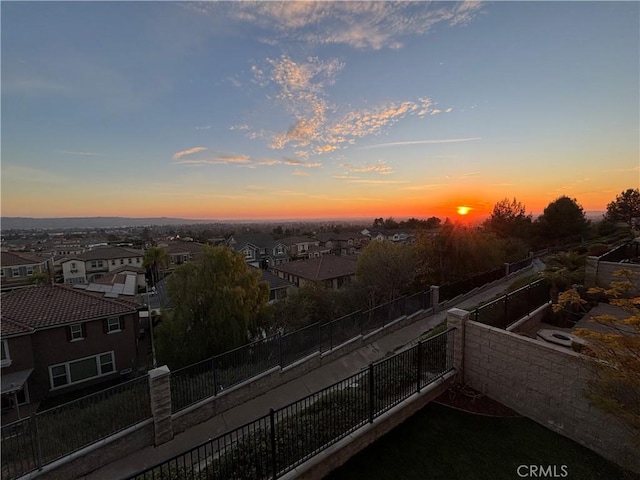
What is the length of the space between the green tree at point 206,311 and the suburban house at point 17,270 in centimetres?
3123

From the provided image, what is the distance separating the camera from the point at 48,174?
1477 centimetres

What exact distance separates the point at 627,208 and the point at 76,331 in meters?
56.7

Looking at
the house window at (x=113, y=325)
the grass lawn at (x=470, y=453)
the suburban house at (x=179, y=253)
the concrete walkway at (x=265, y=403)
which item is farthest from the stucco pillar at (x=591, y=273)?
the suburban house at (x=179, y=253)

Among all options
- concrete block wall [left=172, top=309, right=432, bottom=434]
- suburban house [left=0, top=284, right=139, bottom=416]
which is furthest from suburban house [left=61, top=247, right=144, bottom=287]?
concrete block wall [left=172, top=309, right=432, bottom=434]

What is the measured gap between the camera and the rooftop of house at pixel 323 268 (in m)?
28.4

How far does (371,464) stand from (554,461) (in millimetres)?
2987

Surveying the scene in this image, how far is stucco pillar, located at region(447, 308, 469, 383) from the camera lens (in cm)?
695

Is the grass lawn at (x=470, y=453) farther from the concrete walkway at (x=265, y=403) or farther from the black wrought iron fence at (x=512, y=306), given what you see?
the concrete walkway at (x=265, y=403)

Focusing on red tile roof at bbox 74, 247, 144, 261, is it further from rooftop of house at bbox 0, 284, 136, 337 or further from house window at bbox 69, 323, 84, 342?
house window at bbox 69, 323, 84, 342

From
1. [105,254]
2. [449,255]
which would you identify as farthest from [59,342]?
[105,254]

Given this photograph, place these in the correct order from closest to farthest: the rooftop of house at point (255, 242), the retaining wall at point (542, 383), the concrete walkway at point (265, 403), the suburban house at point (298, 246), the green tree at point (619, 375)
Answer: the green tree at point (619, 375)
the retaining wall at point (542, 383)
the concrete walkway at point (265, 403)
the rooftop of house at point (255, 242)
the suburban house at point (298, 246)

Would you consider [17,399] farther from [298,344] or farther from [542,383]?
[542,383]

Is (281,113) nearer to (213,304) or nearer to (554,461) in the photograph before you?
(213,304)

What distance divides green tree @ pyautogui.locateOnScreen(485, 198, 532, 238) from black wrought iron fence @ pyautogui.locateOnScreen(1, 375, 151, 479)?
118 feet
